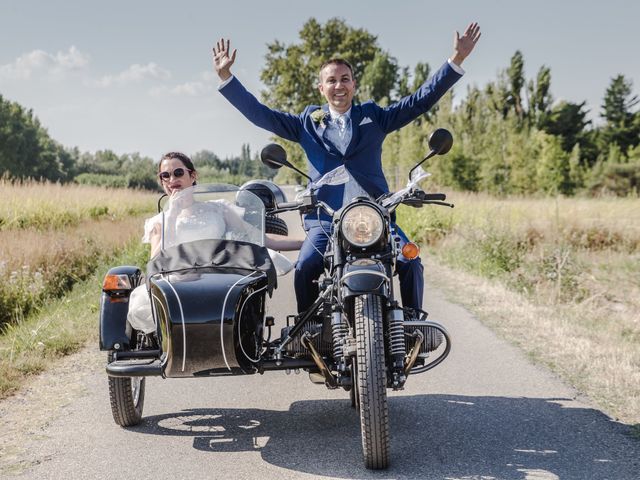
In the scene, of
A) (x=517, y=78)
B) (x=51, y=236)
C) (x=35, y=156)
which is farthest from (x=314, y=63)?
(x=51, y=236)

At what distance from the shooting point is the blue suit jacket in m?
4.40

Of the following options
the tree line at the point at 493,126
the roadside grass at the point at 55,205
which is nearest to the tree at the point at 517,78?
the tree line at the point at 493,126

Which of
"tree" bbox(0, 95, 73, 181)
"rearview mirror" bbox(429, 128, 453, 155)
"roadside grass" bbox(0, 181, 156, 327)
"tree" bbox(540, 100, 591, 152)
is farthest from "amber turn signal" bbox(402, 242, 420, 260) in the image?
"tree" bbox(0, 95, 73, 181)

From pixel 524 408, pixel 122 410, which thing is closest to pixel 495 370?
pixel 524 408

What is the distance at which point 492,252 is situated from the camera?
440 inches

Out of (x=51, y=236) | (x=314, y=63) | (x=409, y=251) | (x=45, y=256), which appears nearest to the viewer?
(x=409, y=251)

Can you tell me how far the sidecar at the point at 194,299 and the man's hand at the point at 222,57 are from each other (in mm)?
893

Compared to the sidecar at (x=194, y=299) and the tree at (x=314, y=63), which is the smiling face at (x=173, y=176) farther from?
the tree at (x=314, y=63)

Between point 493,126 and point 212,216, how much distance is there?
2672cm

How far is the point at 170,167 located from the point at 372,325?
1.95 metres

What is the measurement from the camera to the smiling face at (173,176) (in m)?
4.34

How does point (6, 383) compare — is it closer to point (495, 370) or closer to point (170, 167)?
point (170, 167)

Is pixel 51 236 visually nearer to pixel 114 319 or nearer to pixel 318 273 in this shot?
pixel 114 319

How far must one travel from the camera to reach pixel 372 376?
318 cm
